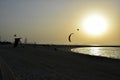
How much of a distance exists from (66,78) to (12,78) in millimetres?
3097

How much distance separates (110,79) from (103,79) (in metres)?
0.39

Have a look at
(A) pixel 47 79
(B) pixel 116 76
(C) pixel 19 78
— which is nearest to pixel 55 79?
(A) pixel 47 79

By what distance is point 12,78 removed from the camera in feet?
67.9

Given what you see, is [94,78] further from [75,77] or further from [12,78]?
[12,78]

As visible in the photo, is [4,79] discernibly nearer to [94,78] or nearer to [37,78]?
[37,78]

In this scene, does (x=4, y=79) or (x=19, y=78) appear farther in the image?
(x=19, y=78)

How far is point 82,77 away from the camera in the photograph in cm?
2138

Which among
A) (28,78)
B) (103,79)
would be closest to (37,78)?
(28,78)

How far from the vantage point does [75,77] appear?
70.1 feet

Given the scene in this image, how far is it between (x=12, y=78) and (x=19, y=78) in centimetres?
74

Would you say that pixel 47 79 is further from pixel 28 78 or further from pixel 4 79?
pixel 4 79

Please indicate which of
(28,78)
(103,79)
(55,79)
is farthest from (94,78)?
(28,78)

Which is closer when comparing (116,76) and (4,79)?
(4,79)

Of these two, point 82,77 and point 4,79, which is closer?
point 4,79
